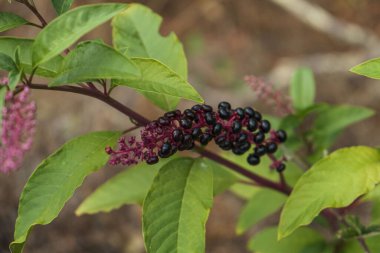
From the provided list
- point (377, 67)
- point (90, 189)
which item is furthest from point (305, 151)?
point (90, 189)

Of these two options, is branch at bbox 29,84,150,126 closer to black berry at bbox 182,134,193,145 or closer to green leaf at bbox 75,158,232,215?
black berry at bbox 182,134,193,145

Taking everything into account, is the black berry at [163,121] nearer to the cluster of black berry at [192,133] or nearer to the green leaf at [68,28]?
the cluster of black berry at [192,133]

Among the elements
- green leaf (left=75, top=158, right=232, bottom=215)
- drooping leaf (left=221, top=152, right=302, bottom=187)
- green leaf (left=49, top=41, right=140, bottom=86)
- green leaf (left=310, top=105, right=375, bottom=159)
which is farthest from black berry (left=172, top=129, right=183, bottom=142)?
green leaf (left=310, top=105, right=375, bottom=159)

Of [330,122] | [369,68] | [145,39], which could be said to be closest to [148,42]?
[145,39]

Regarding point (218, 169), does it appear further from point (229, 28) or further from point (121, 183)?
point (229, 28)

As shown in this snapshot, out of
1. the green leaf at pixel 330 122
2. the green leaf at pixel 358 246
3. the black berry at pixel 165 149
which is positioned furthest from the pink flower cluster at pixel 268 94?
the black berry at pixel 165 149

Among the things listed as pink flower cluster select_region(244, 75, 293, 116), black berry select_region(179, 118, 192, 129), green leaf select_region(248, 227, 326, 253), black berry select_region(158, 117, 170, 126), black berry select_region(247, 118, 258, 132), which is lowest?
green leaf select_region(248, 227, 326, 253)
